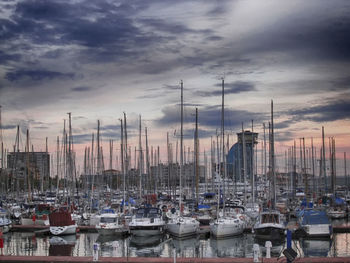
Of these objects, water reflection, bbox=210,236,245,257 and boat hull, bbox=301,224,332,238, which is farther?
boat hull, bbox=301,224,332,238

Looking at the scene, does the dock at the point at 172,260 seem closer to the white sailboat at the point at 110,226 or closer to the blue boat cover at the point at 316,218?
the blue boat cover at the point at 316,218

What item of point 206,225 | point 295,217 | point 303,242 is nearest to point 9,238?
point 206,225

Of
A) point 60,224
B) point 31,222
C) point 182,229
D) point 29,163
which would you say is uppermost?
point 29,163

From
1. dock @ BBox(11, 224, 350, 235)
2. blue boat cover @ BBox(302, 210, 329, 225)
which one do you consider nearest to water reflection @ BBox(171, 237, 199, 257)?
dock @ BBox(11, 224, 350, 235)

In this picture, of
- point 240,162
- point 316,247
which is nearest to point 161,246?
point 316,247

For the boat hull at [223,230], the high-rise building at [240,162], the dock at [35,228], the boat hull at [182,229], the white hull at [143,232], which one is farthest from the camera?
the high-rise building at [240,162]

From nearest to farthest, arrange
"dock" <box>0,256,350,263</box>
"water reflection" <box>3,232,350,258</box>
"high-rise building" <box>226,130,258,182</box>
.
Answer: "dock" <box>0,256,350,263</box>
"water reflection" <box>3,232,350,258</box>
"high-rise building" <box>226,130,258,182</box>

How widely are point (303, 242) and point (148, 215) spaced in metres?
16.0

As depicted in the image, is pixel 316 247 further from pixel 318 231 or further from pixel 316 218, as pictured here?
pixel 316 218

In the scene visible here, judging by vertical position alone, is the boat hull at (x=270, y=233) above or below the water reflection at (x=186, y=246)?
above

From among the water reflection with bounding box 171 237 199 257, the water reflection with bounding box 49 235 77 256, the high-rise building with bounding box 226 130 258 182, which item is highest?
the high-rise building with bounding box 226 130 258 182

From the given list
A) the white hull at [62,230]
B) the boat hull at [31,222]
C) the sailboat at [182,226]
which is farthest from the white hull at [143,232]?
the boat hull at [31,222]

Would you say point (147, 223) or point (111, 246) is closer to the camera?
point (111, 246)

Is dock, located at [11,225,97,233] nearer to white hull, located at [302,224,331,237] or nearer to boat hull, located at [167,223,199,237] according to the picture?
boat hull, located at [167,223,199,237]
